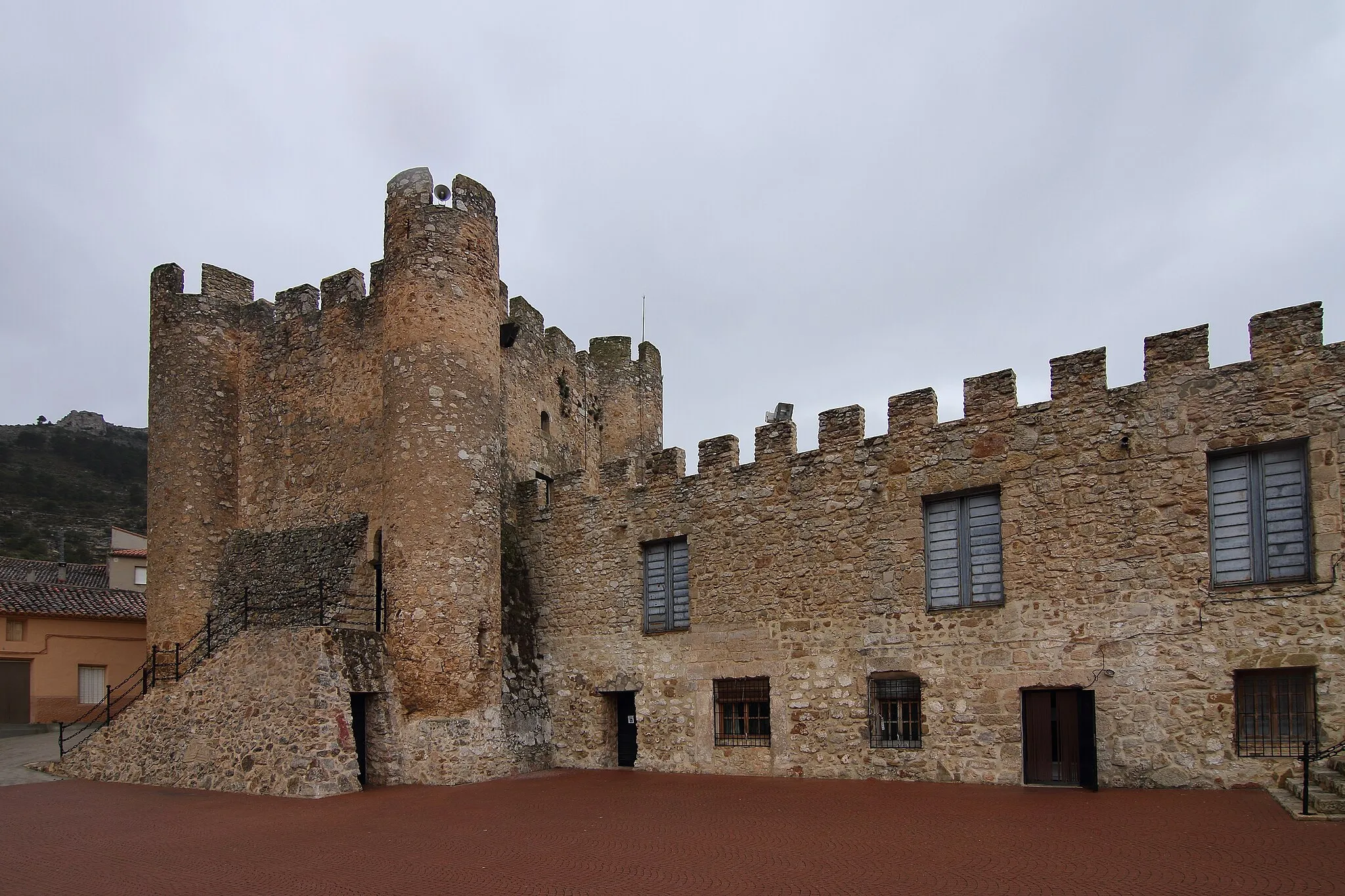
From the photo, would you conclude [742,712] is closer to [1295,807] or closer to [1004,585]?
[1004,585]

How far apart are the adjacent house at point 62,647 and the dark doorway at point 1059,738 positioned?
23.2 meters

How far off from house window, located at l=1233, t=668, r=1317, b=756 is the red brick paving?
786mm

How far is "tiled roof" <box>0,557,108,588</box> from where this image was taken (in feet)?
113

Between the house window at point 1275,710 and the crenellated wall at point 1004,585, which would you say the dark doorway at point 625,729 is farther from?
the house window at point 1275,710

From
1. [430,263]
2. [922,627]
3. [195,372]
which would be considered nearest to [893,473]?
[922,627]

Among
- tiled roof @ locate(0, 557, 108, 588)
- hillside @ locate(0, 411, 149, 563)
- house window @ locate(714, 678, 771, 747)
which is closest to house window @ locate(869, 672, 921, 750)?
house window @ locate(714, 678, 771, 747)

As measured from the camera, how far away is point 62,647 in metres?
27.6

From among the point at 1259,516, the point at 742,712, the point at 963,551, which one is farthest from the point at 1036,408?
the point at 742,712

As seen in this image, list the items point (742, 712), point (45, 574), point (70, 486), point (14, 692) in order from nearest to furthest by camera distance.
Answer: point (742, 712), point (14, 692), point (45, 574), point (70, 486)

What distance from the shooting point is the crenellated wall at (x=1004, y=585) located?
12.4m

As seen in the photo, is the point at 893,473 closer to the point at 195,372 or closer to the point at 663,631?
the point at 663,631

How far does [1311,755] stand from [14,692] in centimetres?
2952

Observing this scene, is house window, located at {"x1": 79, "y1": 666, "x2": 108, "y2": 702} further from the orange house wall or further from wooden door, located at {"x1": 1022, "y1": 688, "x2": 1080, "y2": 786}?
wooden door, located at {"x1": 1022, "y1": 688, "x2": 1080, "y2": 786}

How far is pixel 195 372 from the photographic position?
70.1 feet
